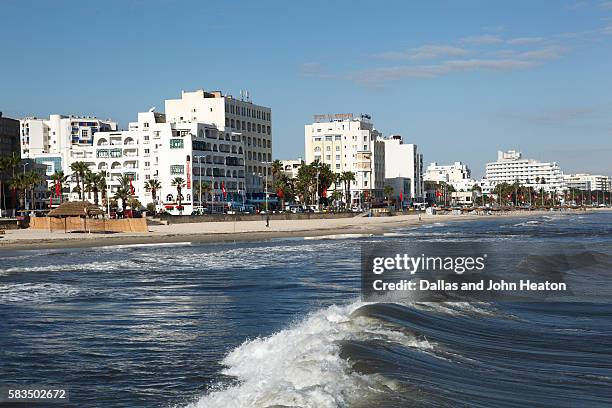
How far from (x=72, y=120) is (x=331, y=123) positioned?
6078 cm

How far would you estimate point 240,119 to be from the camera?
140 meters

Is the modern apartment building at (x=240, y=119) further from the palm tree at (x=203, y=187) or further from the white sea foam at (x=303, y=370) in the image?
the white sea foam at (x=303, y=370)

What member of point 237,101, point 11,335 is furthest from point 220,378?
point 237,101

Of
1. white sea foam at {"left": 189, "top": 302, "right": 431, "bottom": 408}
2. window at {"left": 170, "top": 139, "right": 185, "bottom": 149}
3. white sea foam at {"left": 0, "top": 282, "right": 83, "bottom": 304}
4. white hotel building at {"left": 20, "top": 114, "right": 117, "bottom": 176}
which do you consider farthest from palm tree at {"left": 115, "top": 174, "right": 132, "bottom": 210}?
white sea foam at {"left": 189, "top": 302, "right": 431, "bottom": 408}

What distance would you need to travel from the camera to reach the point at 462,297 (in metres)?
22.0

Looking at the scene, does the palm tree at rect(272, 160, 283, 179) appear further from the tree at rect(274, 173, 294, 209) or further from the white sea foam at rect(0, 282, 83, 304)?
the white sea foam at rect(0, 282, 83, 304)

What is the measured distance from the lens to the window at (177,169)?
4771 inches

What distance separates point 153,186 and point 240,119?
87.6 feet

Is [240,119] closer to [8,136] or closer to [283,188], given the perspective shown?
[283,188]

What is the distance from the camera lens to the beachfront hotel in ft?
581

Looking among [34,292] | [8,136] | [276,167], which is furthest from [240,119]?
[34,292]

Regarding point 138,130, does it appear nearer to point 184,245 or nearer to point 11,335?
point 184,245

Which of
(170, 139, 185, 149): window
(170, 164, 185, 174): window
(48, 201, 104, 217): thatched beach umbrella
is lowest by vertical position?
(48, 201, 104, 217): thatched beach umbrella

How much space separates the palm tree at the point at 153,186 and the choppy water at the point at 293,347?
92809mm
